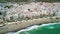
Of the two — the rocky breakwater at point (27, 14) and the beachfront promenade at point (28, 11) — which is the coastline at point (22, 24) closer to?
the rocky breakwater at point (27, 14)

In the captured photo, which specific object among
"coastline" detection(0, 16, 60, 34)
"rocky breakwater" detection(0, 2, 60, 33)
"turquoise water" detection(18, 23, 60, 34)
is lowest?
"turquoise water" detection(18, 23, 60, 34)

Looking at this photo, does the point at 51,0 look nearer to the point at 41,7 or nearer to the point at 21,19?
the point at 41,7

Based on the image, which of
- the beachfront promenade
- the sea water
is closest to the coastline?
the sea water

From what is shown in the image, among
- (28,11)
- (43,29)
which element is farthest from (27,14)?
(43,29)

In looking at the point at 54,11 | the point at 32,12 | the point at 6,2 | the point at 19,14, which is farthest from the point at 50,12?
the point at 6,2

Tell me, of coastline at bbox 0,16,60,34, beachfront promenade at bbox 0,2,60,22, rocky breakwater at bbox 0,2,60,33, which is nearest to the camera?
coastline at bbox 0,16,60,34

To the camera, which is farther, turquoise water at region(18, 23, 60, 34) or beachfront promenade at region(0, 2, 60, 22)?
beachfront promenade at region(0, 2, 60, 22)

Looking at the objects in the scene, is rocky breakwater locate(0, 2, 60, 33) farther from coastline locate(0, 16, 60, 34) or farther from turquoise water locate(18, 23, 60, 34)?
turquoise water locate(18, 23, 60, 34)

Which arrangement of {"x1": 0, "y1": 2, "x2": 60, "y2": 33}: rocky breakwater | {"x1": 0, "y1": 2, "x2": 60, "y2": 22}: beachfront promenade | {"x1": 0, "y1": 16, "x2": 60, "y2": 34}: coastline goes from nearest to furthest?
{"x1": 0, "y1": 16, "x2": 60, "y2": 34}: coastline < {"x1": 0, "y1": 2, "x2": 60, "y2": 33}: rocky breakwater < {"x1": 0, "y1": 2, "x2": 60, "y2": 22}: beachfront promenade

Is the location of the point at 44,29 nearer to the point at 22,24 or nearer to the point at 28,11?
the point at 22,24
